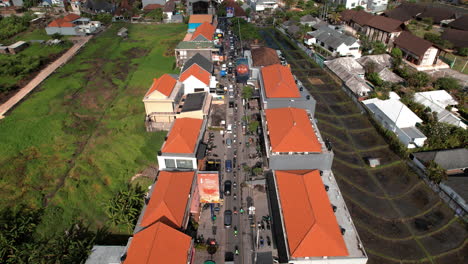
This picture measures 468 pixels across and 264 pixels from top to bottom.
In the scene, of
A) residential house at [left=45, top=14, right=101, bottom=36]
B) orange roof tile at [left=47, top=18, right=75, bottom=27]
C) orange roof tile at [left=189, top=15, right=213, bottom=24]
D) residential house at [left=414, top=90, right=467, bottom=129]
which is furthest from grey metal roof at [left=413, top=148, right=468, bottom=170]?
orange roof tile at [left=47, top=18, right=75, bottom=27]

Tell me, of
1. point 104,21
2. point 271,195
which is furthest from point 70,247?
point 104,21

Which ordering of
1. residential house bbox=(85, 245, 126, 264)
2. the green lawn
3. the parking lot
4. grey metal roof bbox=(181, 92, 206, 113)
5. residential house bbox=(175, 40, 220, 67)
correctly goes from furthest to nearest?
residential house bbox=(175, 40, 220, 67), the green lawn, grey metal roof bbox=(181, 92, 206, 113), the parking lot, residential house bbox=(85, 245, 126, 264)

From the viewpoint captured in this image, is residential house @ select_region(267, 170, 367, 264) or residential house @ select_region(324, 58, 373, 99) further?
residential house @ select_region(324, 58, 373, 99)

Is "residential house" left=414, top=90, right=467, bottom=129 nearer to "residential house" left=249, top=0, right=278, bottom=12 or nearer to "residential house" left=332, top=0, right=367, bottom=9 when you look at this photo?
"residential house" left=332, top=0, right=367, bottom=9

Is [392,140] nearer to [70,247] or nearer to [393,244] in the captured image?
[393,244]

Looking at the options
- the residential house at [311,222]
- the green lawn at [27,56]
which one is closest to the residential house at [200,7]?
the green lawn at [27,56]

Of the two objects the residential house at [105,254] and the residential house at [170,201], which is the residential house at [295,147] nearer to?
the residential house at [170,201]

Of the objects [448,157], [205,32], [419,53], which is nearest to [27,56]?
[205,32]

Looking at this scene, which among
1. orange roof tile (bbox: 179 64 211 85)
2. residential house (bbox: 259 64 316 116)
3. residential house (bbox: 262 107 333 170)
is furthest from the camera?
orange roof tile (bbox: 179 64 211 85)
